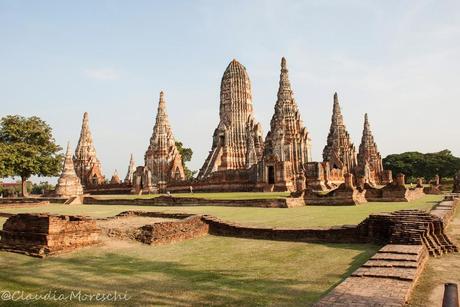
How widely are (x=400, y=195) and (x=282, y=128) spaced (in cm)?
2001

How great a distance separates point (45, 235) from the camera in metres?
8.36

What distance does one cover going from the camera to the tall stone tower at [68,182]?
119 feet

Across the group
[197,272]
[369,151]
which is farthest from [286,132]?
[197,272]

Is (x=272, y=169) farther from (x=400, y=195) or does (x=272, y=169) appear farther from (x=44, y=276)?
(x=44, y=276)

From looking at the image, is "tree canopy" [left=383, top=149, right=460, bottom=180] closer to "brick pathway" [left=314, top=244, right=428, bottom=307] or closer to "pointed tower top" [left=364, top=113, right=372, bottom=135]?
"pointed tower top" [left=364, top=113, right=372, bottom=135]

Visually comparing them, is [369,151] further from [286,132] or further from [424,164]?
[286,132]

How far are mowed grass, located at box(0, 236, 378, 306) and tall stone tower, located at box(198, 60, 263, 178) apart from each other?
37.6m

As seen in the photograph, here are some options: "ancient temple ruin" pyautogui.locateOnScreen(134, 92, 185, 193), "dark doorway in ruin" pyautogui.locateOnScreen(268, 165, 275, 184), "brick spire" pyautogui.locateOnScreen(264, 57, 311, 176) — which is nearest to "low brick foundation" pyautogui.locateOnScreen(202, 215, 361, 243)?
"dark doorway in ruin" pyautogui.locateOnScreen(268, 165, 275, 184)

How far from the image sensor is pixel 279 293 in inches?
201

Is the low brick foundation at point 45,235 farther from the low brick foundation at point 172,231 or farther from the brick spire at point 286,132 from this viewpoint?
the brick spire at point 286,132

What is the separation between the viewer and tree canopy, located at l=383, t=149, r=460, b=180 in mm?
64188

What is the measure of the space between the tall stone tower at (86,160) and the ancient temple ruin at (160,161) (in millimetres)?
9505

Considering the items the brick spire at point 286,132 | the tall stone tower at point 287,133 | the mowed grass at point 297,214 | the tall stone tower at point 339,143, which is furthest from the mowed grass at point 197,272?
the tall stone tower at point 339,143

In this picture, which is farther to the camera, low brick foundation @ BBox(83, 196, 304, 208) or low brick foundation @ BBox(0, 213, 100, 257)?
low brick foundation @ BBox(83, 196, 304, 208)
